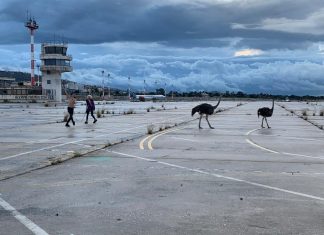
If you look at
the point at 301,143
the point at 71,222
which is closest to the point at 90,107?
the point at 301,143

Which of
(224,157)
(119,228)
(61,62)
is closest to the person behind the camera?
(119,228)

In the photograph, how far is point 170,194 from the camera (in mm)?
9586

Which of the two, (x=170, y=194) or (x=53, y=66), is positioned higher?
(x=53, y=66)

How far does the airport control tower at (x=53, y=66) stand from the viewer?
Answer: 124438mm

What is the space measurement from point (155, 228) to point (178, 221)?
51 cm

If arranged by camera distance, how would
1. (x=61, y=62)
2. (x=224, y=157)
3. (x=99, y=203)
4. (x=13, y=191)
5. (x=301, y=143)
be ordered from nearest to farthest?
1. (x=99, y=203)
2. (x=13, y=191)
3. (x=224, y=157)
4. (x=301, y=143)
5. (x=61, y=62)

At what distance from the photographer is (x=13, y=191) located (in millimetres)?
9852

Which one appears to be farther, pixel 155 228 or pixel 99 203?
pixel 99 203

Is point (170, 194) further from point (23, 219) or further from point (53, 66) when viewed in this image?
point (53, 66)

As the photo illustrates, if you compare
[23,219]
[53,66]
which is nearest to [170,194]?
[23,219]

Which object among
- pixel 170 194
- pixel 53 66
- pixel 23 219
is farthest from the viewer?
pixel 53 66

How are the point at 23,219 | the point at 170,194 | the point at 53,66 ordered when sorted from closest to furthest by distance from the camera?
1. the point at 23,219
2. the point at 170,194
3. the point at 53,66

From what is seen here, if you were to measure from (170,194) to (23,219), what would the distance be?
287cm

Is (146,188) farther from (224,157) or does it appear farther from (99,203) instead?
(224,157)
